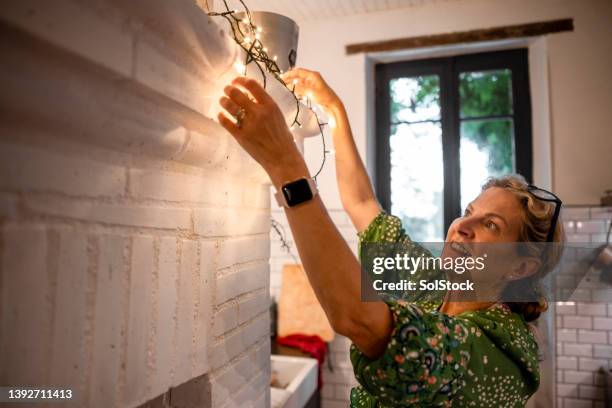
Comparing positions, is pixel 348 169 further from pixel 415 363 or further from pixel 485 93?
pixel 485 93

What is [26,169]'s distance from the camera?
0.46 meters

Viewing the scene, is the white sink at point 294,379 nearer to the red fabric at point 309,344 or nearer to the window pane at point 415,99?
the red fabric at point 309,344

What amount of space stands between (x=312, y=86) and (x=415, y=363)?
84 centimetres

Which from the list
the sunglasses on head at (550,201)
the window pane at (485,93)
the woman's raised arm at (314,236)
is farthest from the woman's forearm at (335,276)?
the window pane at (485,93)

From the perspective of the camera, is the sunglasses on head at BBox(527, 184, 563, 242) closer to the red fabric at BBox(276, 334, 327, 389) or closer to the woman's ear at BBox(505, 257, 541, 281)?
the woman's ear at BBox(505, 257, 541, 281)

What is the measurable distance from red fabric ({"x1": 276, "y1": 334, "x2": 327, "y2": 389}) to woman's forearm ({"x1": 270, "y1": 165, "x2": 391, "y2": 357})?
5.26ft

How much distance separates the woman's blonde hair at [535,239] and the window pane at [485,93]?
1.73 metres

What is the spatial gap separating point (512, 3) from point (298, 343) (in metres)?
2.39

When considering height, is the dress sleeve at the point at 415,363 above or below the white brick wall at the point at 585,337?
above

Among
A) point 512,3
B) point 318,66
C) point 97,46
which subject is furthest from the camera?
point 318,66

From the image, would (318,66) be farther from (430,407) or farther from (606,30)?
(430,407)

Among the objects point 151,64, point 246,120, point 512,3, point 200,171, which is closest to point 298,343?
point 200,171

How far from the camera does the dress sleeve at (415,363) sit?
0.64m

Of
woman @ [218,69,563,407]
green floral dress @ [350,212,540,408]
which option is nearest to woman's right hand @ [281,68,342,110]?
woman @ [218,69,563,407]
